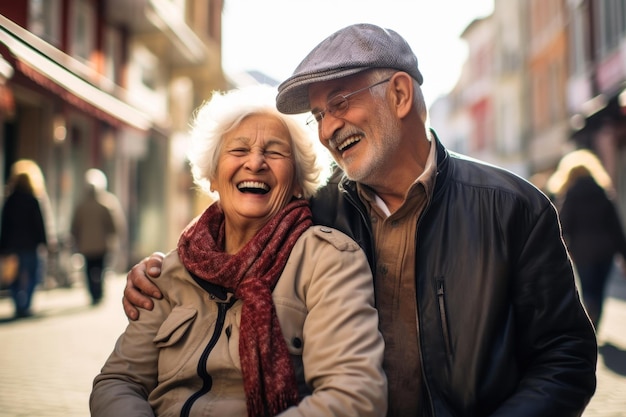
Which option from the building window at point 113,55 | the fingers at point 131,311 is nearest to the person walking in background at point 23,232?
the fingers at point 131,311

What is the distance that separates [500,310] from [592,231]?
5.25 meters

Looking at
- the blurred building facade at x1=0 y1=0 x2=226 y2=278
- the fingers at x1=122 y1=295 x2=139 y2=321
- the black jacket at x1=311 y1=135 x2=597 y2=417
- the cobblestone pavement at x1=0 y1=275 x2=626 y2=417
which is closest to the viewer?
the black jacket at x1=311 y1=135 x2=597 y2=417

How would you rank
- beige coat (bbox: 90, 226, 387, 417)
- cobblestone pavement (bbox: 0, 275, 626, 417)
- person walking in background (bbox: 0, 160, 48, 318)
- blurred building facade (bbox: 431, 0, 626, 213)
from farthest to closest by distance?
blurred building facade (bbox: 431, 0, 626, 213) < person walking in background (bbox: 0, 160, 48, 318) < cobblestone pavement (bbox: 0, 275, 626, 417) < beige coat (bbox: 90, 226, 387, 417)

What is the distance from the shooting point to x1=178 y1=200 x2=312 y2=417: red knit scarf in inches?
91.7

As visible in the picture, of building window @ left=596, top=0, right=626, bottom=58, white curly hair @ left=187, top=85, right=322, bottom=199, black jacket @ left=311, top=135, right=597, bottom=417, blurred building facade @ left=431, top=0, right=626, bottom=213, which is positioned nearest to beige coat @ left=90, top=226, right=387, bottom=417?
black jacket @ left=311, top=135, right=597, bottom=417

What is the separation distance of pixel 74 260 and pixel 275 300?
510 inches

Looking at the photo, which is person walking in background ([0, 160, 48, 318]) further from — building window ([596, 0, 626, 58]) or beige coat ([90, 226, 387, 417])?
building window ([596, 0, 626, 58])

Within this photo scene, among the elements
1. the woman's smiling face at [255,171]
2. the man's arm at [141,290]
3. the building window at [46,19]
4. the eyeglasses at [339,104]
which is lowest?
the man's arm at [141,290]

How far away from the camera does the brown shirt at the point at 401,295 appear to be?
2.56 m

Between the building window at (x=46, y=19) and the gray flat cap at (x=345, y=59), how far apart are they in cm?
1123

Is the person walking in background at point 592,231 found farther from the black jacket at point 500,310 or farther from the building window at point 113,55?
the building window at point 113,55

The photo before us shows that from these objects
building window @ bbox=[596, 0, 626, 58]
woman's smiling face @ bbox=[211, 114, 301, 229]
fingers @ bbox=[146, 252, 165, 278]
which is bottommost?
fingers @ bbox=[146, 252, 165, 278]

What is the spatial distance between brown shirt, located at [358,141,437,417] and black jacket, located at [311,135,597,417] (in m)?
0.08

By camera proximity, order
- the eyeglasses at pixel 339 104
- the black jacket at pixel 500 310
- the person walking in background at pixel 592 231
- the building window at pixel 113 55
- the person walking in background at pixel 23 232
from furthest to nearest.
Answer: the building window at pixel 113 55, the person walking in background at pixel 23 232, the person walking in background at pixel 592 231, the eyeglasses at pixel 339 104, the black jacket at pixel 500 310
